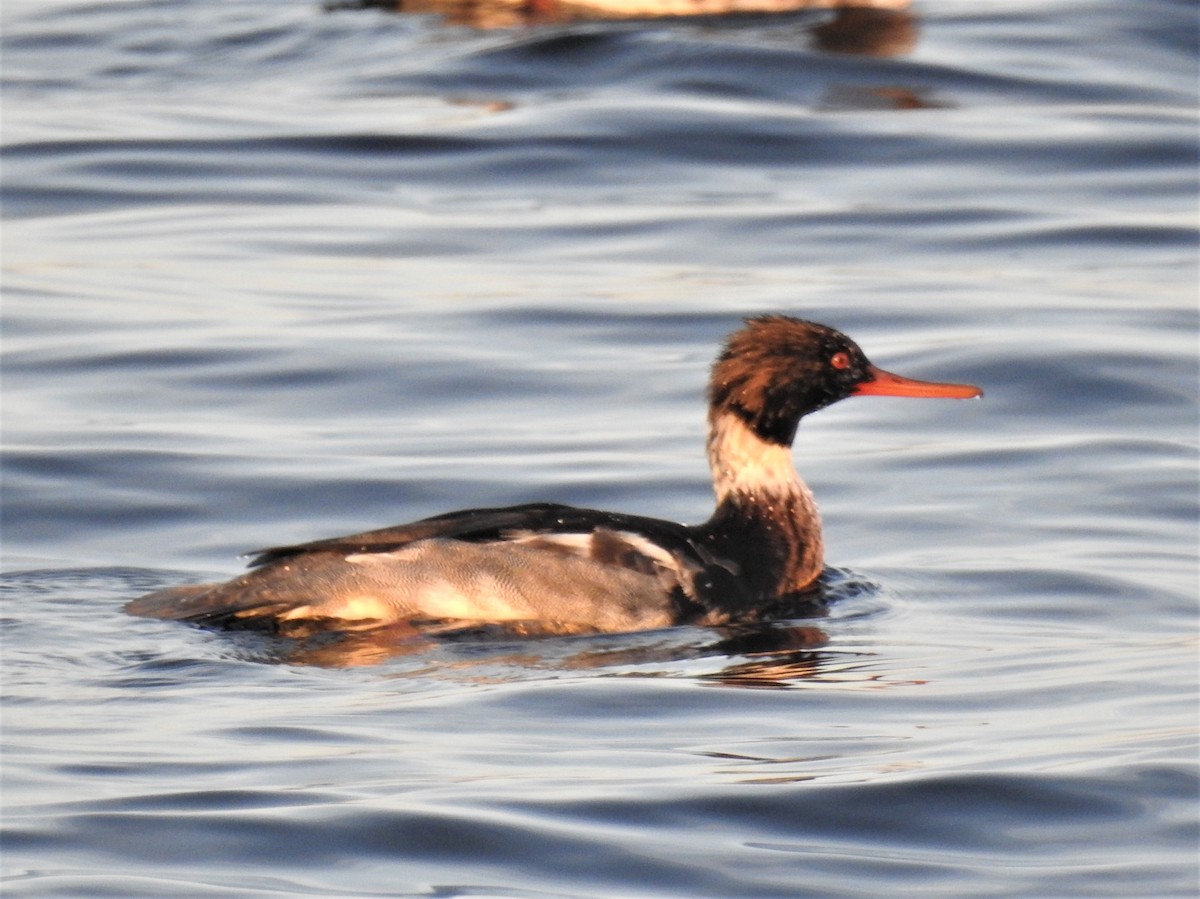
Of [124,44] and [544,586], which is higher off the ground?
[124,44]

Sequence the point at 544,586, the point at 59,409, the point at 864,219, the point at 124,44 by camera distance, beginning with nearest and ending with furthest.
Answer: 1. the point at 544,586
2. the point at 59,409
3. the point at 864,219
4. the point at 124,44

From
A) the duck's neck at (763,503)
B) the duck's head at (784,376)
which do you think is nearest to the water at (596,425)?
the duck's neck at (763,503)

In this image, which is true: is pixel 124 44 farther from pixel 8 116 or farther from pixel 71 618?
pixel 71 618

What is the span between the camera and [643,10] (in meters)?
21.3

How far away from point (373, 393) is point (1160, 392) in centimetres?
409

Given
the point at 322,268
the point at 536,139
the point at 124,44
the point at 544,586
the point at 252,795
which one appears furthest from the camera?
the point at 124,44

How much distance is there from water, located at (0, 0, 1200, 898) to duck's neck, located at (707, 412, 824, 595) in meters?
0.22

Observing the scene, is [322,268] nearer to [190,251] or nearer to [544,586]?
[190,251]

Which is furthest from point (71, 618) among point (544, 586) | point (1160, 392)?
point (1160, 392)

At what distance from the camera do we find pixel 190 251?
609 inches

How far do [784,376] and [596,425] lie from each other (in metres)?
2.58

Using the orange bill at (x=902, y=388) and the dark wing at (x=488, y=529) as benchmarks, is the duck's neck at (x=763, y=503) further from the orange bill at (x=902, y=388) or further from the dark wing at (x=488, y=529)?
the dark wing at (x=488, y=529)

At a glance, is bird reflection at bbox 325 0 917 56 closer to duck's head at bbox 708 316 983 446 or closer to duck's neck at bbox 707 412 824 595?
duck's head at bbox 708 316 983 446

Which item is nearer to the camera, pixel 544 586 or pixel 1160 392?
pixel 544 586
